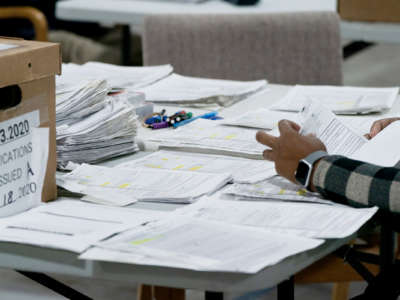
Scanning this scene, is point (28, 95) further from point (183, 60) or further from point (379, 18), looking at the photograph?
point (379, 18)

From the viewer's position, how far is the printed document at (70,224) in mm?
1052

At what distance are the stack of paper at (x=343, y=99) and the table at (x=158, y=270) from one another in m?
0.79

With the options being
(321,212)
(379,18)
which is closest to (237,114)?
(321,212)

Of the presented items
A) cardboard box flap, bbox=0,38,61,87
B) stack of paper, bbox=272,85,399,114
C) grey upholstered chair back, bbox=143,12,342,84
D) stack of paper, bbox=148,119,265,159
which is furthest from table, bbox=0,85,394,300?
grey upholstered chair back, bbox=143,12,342,84

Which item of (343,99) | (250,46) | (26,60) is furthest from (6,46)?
(250,46)

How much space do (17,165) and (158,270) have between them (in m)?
0.33

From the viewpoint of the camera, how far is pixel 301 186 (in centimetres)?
128

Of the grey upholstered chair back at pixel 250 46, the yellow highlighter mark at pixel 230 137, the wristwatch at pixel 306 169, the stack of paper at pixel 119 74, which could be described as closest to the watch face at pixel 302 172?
the wristwatch at pixel 306 169

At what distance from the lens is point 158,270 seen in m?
0.97

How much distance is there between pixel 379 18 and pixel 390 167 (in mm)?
1802

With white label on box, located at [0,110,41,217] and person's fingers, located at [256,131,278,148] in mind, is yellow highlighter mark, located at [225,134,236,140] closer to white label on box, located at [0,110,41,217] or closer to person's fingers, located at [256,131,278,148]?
person's fingers, located at [256,131,278,148]

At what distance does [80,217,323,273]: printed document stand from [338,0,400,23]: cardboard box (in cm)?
198

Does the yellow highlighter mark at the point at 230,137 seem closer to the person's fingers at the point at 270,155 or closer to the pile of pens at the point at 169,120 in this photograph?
the pile of pens at the point at 169,120

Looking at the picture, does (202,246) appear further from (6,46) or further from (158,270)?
(6,46)
